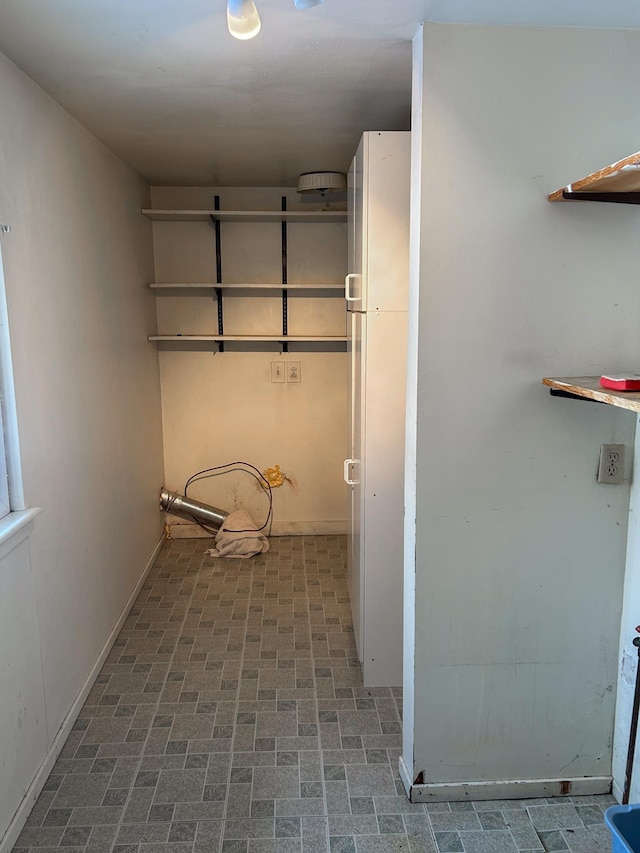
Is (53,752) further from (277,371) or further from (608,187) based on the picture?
(277,371)

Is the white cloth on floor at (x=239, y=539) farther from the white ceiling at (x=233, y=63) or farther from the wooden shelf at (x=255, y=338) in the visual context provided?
the white ceiling at (x=233, y=63)

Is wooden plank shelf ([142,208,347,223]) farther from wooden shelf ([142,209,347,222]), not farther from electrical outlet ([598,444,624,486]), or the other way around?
electrical outlet ([598,444,624,486])

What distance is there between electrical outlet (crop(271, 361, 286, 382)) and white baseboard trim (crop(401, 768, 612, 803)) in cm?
266

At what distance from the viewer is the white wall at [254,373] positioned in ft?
12.7

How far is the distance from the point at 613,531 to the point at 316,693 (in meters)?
1.33

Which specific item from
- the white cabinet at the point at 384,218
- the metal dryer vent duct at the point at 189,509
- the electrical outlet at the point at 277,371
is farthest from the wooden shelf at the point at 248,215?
the metal dryer vent duct at the point at 189,509

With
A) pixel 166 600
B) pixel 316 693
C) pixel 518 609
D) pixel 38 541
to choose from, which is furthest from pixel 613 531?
pixel 166 600

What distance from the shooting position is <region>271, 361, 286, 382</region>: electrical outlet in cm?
401

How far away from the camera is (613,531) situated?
1.79 m

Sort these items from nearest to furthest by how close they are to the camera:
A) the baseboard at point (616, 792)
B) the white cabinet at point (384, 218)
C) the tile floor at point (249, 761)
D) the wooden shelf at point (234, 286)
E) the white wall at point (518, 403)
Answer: the white wall at point (518, 403) < the tile floor at point (249, 761) < the baseboard at point (616, 792) < the white cabinet at point (384, 218) < the wooden shelf at point (234, 286)

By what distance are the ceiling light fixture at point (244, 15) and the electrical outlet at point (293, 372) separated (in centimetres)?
275

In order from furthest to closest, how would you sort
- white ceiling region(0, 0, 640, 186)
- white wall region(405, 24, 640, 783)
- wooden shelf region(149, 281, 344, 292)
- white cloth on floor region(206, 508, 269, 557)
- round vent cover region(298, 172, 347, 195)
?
1. white cloth on floor region(206, 508, 269, 557)
2. wooden shelf region(149, 281, 344, 292)
3. round vent cover region(298, 172, 347, 195)
4. white wall region(405, 24, 640, 783)
5. white ceiling region(0, 0, 640, 186)

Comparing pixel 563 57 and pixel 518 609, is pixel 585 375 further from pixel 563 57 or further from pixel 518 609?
pixel 563 57

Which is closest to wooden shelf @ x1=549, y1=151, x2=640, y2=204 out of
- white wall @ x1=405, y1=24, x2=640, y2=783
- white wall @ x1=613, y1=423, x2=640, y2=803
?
white wall @ x1=405, y1=24, x2=640, y2=783
